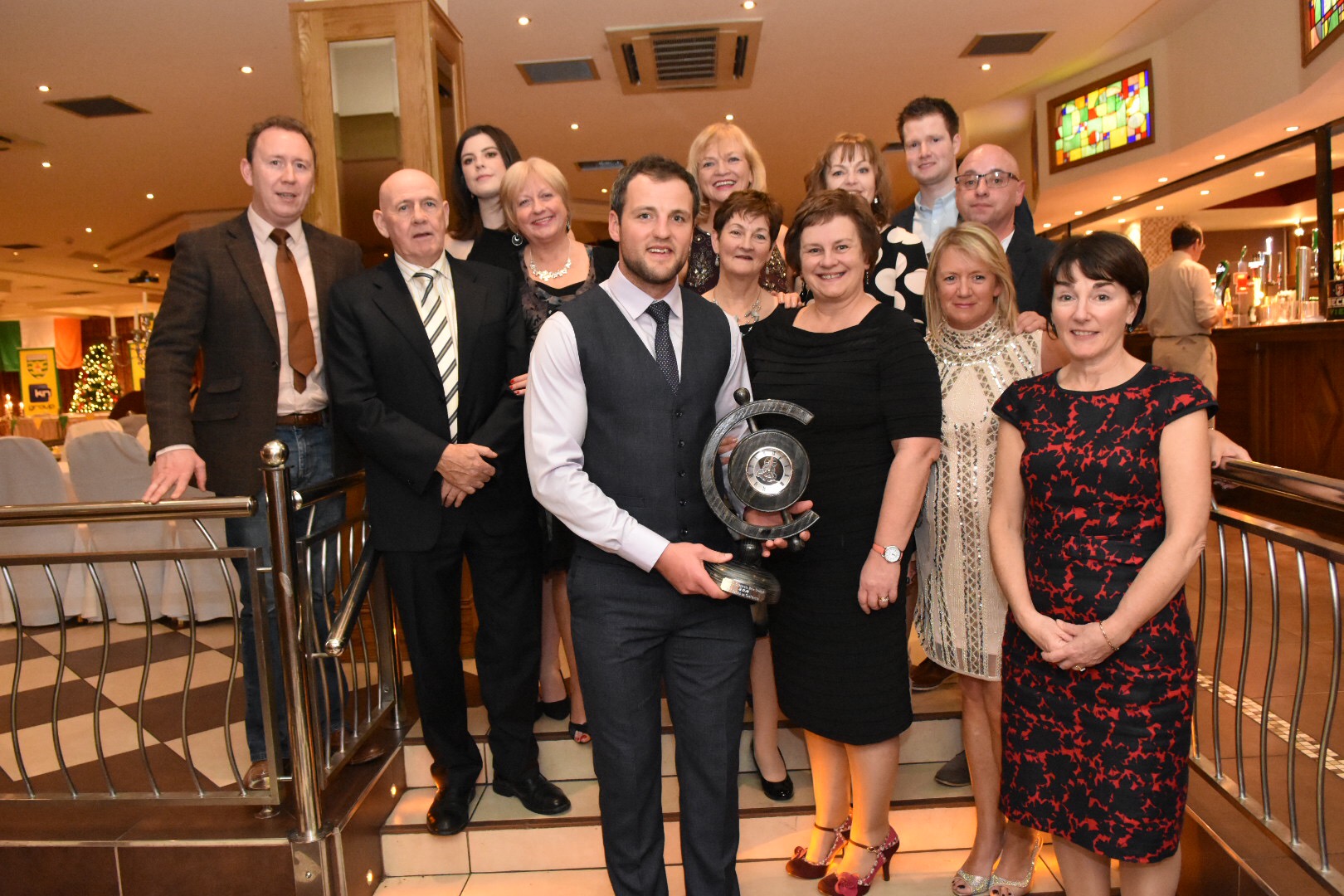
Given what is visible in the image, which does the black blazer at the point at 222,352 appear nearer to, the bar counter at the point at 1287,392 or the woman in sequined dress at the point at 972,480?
the woman in sequined dress at the point at 972,480

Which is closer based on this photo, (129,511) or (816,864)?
(129,511)

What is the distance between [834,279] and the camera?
2123 mm

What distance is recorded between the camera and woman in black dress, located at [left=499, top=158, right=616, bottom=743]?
2.70m

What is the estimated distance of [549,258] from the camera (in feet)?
9.13

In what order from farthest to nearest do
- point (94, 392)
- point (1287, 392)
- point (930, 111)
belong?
point (94, 392)
point (1287, 392)
point (930, 111)

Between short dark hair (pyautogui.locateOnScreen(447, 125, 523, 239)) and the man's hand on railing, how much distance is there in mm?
1148

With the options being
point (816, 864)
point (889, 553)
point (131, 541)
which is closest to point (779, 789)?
point (816, 864)

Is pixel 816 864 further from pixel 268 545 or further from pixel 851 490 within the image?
pixel 268 545

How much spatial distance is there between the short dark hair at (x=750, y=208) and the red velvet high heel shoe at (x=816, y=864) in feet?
5.58

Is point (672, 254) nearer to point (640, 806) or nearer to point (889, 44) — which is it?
point (640, 806)

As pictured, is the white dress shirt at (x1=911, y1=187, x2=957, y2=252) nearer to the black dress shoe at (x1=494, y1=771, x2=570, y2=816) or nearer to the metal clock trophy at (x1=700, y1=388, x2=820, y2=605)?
the metal clock trophy at (x1=700, y1=388, x2=820, y2=605)

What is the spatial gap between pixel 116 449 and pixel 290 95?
419 cm

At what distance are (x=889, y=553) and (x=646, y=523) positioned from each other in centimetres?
62

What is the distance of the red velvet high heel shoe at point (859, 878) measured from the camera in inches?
92.0
